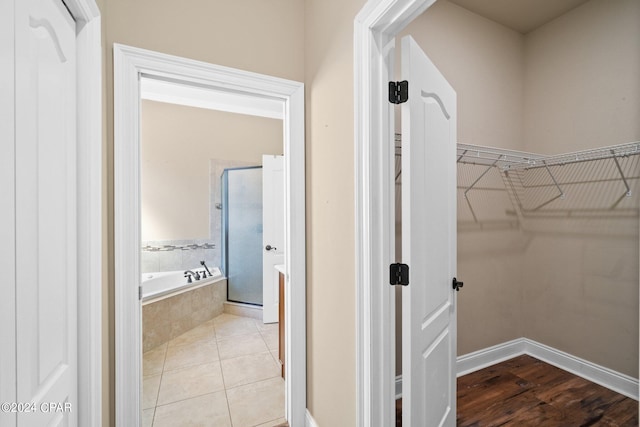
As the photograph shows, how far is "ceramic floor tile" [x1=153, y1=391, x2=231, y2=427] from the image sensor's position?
1.76m

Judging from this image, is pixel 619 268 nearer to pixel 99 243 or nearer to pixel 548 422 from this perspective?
pixel 548 422

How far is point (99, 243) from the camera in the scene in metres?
1.06

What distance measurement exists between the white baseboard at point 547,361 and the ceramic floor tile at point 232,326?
1937 millimetres

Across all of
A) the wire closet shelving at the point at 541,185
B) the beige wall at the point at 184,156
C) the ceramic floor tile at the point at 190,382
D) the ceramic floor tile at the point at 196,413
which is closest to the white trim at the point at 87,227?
the ceramic floor tile at the point at 196,413

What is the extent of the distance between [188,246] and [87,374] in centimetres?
304

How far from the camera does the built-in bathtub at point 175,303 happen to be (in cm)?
280

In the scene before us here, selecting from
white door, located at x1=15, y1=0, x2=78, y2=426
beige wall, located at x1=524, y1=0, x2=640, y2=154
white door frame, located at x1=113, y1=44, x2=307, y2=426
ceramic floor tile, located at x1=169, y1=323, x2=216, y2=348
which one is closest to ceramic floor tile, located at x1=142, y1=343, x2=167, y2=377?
ceramic floor tile, located at x1=169, y1=323, x2=216, y2=348

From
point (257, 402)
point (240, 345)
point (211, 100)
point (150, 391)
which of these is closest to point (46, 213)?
point (257, 402)

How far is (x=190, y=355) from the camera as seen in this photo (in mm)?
2627

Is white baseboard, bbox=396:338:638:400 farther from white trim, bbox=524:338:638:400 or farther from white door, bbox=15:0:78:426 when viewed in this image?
white door, bbox=15:0:78:426

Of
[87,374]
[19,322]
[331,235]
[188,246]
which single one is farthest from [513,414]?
[188,246]

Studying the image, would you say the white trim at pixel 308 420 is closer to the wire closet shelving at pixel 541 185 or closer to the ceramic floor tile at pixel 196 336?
the wire closet shelving at pixel 541 185

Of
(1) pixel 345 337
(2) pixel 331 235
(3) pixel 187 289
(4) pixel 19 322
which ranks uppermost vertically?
(2) pixel 331 235

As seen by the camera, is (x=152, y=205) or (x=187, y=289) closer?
(x=187, y=289)
